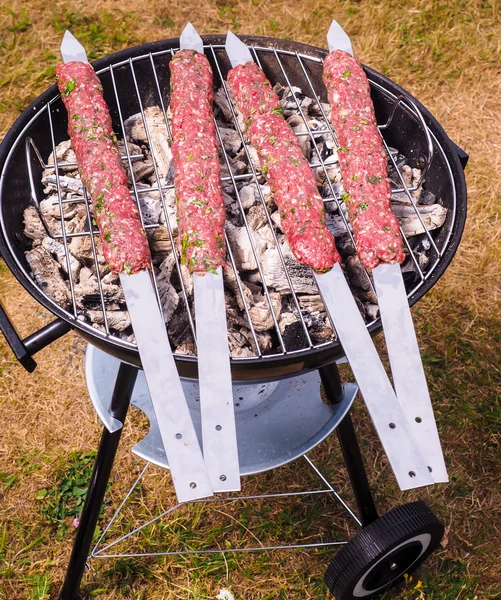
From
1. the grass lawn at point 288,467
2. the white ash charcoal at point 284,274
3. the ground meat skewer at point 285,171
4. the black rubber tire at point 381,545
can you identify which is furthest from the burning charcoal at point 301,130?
the grass lawn at point 288,467

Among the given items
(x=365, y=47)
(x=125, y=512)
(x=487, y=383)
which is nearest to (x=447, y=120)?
(x=365, y=47)

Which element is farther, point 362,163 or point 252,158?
point 252,158

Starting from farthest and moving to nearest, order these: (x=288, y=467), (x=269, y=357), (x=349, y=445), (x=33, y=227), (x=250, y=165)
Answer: (x=288, y=467)
(x=349, y=445)
(x=250, y=165)
(x=33, y=227)
(x=269, y=357)

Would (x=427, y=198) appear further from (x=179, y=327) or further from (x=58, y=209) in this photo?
(x=58, y=209)

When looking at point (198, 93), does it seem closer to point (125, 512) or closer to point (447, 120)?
point (125, 512)

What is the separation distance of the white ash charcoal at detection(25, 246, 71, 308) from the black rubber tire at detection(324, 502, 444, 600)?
1140mm

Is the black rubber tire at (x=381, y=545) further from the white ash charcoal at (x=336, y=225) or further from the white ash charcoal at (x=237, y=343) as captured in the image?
the white ash charcoal at (x=336, y=225)

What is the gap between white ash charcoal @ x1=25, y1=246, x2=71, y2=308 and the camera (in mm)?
1738

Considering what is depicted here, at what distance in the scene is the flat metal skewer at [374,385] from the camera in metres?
1.32

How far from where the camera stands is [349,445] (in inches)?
88.0

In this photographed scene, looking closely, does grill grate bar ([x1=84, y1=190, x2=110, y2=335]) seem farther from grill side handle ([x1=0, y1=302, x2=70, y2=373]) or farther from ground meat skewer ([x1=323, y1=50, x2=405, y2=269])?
ground meat skewer ([x1=323, y1=50, x2=405, y2=269])

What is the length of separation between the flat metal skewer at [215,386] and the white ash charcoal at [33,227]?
0.61 meters

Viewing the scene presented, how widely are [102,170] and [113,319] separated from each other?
47 centimetres

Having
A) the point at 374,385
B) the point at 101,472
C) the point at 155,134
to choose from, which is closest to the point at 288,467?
the point at 101,472
